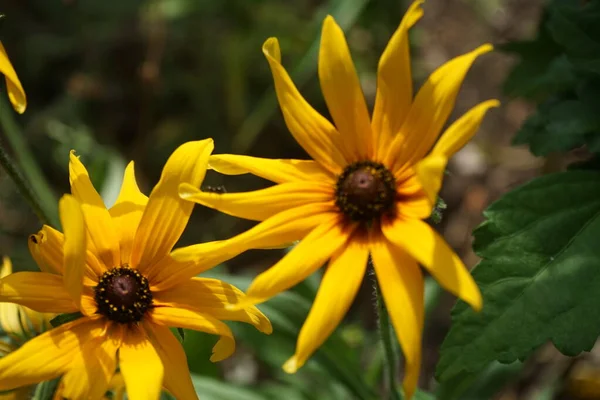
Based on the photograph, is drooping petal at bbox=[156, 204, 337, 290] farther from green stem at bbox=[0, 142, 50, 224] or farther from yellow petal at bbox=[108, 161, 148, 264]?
green stem at bbox=[0, 142, 50, 224]

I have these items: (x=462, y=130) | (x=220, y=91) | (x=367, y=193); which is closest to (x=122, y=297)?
(x=367, y=193)

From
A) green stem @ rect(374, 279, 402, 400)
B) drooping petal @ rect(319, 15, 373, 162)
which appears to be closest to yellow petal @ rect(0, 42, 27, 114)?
drooping petal @ rect(319, 15, 373, 162)

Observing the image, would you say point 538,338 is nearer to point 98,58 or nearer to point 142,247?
point 142,247

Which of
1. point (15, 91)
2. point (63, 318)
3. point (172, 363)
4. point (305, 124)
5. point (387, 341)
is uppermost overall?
point (15, 91)

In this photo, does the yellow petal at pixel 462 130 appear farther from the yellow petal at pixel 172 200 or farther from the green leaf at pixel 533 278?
the yellow petal at pixel 172 200

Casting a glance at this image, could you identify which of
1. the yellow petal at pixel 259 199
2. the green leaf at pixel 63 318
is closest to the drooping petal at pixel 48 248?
the green leaf at pixel 63 318

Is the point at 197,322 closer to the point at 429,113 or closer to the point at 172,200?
the point at 172,200

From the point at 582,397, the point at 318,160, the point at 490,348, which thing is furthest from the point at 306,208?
the point at 582,397
